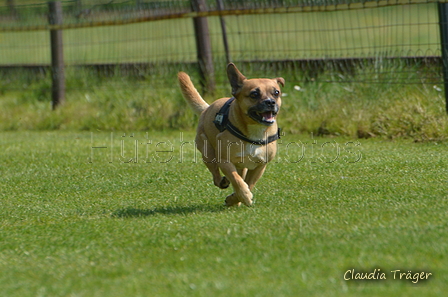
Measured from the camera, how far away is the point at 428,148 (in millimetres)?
6988

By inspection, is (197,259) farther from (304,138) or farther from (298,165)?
(304,138)

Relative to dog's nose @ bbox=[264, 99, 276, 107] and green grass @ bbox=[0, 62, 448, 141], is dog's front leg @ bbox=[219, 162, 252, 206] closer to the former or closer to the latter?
dog's nose @ bbox=[264, 99, 276, 107]

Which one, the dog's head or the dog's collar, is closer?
the dog's head

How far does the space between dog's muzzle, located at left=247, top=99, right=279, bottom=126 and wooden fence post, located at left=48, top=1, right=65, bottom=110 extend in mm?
7289

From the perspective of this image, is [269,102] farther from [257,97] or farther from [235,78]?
[235,78]

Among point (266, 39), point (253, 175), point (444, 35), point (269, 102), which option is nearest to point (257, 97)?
point (269, 102)

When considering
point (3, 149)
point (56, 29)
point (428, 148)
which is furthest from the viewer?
point (56, 29)

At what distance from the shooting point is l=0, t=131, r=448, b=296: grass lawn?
3174 millimetres

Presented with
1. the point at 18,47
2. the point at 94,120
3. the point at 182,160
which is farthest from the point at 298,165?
the point at 18,47

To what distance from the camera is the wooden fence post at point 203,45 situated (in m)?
9.79

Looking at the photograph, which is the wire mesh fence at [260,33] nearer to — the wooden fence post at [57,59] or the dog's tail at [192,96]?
the wooden fence post at [57,59]

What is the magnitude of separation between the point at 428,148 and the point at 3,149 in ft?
17.3

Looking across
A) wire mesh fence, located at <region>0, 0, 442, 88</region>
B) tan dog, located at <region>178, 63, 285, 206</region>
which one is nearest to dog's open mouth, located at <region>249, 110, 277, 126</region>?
tan dog, located at <region>178, 63, 285, 206</region>

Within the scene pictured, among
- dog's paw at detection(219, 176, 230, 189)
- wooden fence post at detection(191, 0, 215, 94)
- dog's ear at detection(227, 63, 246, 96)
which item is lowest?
dog's paw at detection(219, 176, 230, 189)
